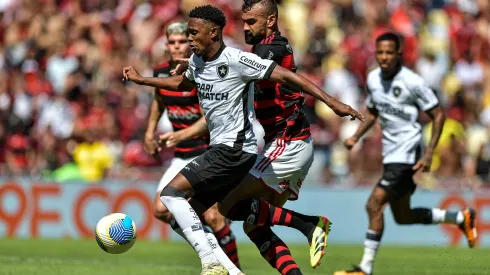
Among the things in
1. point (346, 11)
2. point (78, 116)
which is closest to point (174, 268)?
point (78, 116)

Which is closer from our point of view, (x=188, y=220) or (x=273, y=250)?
(x=188, y=220)

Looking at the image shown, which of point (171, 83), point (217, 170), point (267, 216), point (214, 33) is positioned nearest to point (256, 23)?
point (214, 33)

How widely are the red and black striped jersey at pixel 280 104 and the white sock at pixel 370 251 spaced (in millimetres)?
2582

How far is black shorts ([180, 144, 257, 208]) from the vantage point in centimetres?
874

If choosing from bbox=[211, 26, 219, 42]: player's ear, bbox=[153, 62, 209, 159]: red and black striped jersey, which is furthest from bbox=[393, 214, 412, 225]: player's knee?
bbox=[211, 26, 219, 42]: player's ear

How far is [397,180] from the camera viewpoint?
11.9 m

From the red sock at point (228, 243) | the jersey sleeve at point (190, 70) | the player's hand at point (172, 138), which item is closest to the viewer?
the jersey sleeve at point (190, 70)

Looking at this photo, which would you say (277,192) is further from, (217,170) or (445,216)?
(445,216)

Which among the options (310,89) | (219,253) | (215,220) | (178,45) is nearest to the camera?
(310,89)

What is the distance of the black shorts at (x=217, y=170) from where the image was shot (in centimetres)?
874

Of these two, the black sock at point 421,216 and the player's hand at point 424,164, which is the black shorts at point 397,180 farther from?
the black sock at point 421,216

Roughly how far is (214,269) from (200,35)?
2135 mm

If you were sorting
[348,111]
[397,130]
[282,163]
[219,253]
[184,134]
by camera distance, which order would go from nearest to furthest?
[348,111] → [219,253] → [282,163] → [184,134] → [397,130]

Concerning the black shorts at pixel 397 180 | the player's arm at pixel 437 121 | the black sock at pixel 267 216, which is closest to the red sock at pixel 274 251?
the black sock at pixel 267 216
